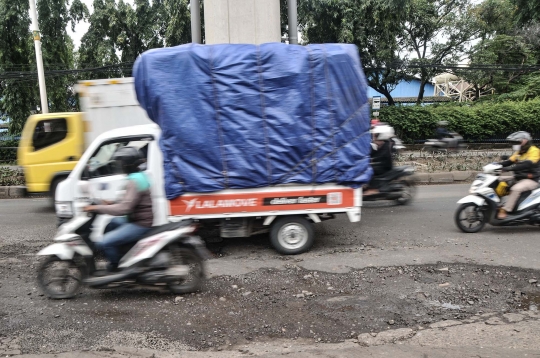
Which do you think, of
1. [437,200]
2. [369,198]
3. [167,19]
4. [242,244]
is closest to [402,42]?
[167,19]

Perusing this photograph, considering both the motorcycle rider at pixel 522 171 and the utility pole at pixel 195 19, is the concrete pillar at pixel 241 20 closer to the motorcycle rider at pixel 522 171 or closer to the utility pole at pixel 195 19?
the utility pole at pixel 195 19

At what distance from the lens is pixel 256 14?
36.4 feet

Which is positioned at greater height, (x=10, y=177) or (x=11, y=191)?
(x=10, y=177)

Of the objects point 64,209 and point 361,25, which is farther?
point 361,25

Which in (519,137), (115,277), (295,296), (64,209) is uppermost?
(519,137)

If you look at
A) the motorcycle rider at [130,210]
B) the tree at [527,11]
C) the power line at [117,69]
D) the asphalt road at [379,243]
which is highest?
the tree at [527,11]

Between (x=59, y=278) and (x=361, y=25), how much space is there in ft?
54.3

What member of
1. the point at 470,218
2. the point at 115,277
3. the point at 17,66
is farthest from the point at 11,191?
the point at 470,218

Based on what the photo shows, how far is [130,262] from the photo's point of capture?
444cm

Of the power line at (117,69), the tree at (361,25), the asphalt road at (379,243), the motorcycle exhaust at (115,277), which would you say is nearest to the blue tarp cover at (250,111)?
the asphalt road at (379,243)

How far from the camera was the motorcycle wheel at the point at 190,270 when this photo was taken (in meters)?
4.61

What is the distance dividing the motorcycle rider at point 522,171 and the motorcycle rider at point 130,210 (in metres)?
5.20

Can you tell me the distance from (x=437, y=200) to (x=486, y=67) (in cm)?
1005

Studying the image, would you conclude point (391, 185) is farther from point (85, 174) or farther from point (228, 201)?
point (85, 174)
